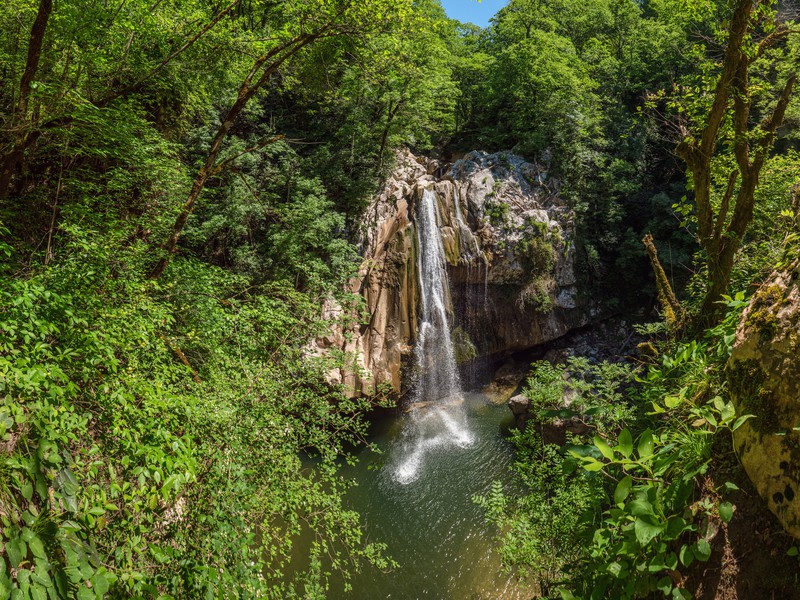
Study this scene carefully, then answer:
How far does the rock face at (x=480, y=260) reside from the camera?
14.7m

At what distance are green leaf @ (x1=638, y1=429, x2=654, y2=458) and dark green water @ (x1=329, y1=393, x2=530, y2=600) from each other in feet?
13.5

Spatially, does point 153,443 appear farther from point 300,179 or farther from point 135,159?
point 300,179

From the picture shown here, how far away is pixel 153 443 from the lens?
324 centimetres

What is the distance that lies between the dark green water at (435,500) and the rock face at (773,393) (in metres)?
4.30

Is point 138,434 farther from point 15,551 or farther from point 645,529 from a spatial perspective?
point 645,529

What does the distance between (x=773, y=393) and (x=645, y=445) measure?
0.61 metres

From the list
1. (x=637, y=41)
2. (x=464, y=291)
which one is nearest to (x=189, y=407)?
(x=464, y=291)

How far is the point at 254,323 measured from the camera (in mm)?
6617

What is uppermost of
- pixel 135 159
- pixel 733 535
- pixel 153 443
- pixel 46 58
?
pixel 46 58

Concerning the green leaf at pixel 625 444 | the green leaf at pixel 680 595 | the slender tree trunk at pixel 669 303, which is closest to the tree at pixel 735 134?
the slender tree trunk at pixel 669 303

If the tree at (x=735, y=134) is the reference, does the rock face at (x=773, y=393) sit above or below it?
below

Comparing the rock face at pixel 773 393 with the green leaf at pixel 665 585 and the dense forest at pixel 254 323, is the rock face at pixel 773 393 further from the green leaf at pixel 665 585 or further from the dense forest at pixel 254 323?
the green leaf at pixel 665 585

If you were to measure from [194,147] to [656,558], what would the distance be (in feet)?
48.2

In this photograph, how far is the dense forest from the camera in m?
1.95
